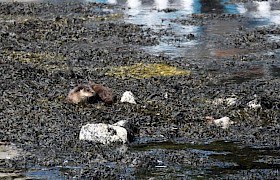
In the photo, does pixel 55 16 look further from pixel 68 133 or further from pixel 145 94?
pixel 68 133

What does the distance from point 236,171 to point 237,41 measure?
44.9 feet

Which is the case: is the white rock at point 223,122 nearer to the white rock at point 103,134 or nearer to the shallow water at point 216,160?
the shallow water at point 216,160

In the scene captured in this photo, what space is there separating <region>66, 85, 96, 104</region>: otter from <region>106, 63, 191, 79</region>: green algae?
327 cm

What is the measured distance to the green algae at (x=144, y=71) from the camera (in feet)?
57.3

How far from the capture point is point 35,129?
39.3 ft

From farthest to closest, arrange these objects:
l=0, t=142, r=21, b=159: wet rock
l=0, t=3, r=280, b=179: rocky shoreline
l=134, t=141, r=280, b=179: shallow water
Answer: l=0, t=142, r=21, b=159: wet rock < l=0, t=3, r=280, b=179: rocky shoreline < l=134, t=141, r=280, b=179: shallow water

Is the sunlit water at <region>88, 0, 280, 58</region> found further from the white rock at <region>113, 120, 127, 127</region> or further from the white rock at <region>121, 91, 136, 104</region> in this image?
the white rock at <region>113, 120, 127, 127</region>

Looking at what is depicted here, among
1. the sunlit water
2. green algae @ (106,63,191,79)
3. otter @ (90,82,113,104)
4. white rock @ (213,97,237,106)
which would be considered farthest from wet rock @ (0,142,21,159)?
the sunlit water

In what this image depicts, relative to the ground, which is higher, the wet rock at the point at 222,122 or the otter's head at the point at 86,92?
the otter's head at the point at 86,92

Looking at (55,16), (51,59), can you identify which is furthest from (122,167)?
(55,16)

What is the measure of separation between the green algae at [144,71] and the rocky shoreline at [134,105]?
0.05m

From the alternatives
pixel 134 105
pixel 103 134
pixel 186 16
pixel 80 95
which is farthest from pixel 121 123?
pixel 186 16

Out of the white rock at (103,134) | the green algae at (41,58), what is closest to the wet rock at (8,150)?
the white rock at (103,134)

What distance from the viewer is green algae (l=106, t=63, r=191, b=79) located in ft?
57.3
